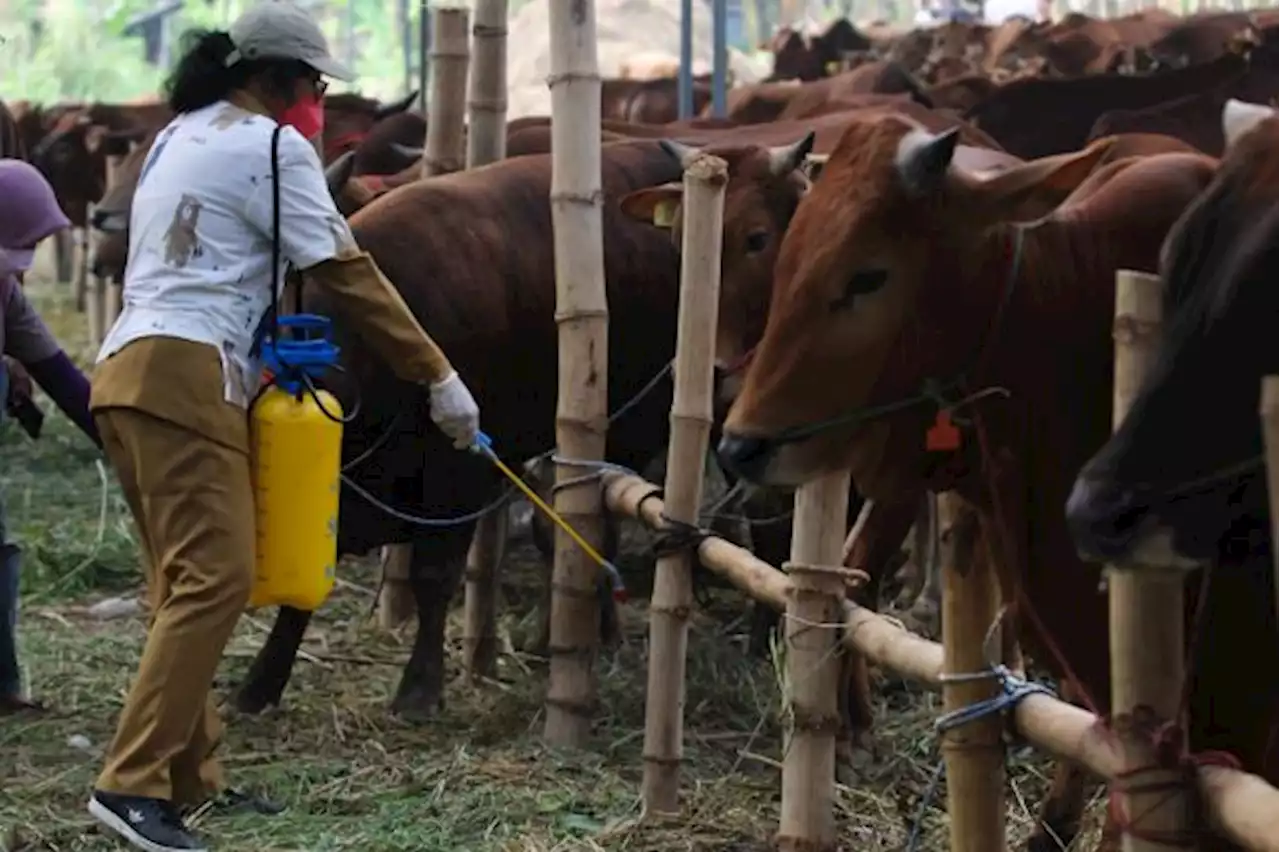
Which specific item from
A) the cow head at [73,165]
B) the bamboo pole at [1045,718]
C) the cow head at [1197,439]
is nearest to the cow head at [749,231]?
the bamboo pole at [1045,718]

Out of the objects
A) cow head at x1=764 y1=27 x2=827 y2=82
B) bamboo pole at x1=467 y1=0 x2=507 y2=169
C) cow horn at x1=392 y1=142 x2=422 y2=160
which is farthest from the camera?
cow head at x1=764 y1=27 x2=827 y2=82

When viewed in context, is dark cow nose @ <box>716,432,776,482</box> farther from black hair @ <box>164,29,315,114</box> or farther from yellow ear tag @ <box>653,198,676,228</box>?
yellow ear tag @ <box>653,198,676,228</box>

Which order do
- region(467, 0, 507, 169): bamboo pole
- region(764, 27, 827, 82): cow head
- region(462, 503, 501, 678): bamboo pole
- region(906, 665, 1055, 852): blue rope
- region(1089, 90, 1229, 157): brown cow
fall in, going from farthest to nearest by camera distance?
region(764, 27, 827, 82): cow head < region(1089, 90, 1229, 157): brown cow < region(462, 503, 501, 678): bamboo pole < region(467, 0, 507, 169): bamboo pole < region(906, 665, 1055, 852): blue rope

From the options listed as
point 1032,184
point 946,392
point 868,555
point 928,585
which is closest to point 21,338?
point 868,555

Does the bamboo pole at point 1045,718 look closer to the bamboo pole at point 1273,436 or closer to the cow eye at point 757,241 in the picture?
the bamboo pole at point 1273,436

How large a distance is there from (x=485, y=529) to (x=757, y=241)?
1.57 m

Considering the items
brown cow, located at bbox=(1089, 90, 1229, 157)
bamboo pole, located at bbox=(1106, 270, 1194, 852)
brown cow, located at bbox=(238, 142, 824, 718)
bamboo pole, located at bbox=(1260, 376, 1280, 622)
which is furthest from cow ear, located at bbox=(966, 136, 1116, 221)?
brown cow, located at bbox=(1089, 90, 1229, 157)

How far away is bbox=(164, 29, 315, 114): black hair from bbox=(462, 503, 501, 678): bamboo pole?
85.9 inches

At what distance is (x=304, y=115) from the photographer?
5395 mm

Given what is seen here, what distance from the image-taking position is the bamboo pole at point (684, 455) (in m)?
5.37

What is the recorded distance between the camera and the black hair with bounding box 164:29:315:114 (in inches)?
209

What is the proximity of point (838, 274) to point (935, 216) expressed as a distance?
0.22 metres

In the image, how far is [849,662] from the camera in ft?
19.8

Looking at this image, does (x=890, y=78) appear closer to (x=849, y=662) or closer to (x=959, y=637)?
(x=849, y=662)
